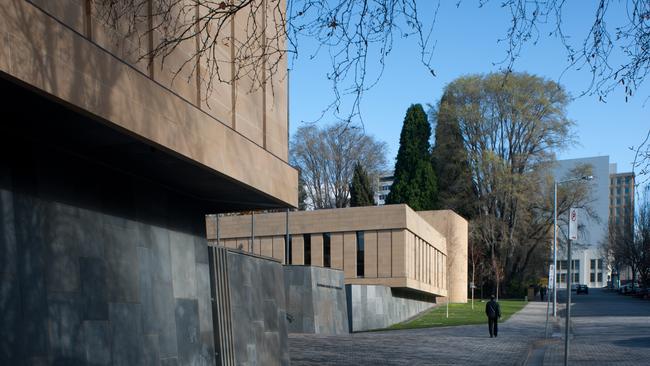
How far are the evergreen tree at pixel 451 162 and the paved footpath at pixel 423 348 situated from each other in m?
34.1

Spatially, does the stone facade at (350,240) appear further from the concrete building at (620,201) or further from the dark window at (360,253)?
the concrete building at (620,201)

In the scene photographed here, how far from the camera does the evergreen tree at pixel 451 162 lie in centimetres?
6469

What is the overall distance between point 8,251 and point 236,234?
3959cm

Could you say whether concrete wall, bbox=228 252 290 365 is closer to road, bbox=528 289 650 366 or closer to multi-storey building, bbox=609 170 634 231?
road, bbox=528 289 650 366

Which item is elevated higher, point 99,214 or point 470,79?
point 470,79

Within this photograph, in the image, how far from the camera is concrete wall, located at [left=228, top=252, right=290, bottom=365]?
15.1m

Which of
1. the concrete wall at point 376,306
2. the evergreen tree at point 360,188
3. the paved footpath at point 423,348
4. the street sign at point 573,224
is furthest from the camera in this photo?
the evergreen tree at point 360,188

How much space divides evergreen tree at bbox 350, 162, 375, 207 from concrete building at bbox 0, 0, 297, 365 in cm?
5113

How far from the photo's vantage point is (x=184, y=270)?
13.4 meters

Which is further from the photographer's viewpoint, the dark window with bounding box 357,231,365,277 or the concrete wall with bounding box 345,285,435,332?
the dark window with bounding box 357,231,365,277

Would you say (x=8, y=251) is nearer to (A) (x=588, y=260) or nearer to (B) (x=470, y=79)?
(B) (x=470, y=79)

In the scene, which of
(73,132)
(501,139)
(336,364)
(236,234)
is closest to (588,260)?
(501,139)

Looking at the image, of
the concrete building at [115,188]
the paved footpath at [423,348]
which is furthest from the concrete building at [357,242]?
the concrete building at [115,188]

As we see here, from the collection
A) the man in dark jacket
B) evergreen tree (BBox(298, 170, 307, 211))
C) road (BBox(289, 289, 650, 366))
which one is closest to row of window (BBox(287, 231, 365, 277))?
road (BBox(289, 289, 650, 366))
